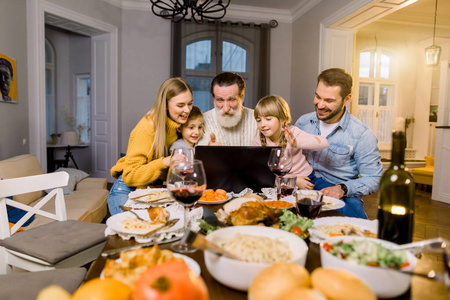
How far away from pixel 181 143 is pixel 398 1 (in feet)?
11.7

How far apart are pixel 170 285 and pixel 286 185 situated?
0.95 meters

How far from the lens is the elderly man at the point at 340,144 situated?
6.52ft

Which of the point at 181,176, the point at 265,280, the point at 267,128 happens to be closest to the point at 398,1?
the point at 267,128

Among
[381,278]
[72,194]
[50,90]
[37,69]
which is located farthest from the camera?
[50,90]

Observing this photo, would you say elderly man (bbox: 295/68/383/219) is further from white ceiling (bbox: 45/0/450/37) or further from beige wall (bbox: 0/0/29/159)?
white ceiling (bbox: 45/0/450/37)

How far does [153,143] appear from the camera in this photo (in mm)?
1924

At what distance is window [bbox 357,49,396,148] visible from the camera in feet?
25.0

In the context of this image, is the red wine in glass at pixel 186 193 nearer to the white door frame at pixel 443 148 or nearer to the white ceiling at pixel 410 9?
the white ceiling at pixel 410 9

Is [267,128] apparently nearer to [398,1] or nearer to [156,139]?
[156,139]

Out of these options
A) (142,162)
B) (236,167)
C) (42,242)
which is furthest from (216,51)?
(42,242)

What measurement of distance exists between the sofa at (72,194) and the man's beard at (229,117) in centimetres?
167

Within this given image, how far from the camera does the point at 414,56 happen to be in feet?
25.1

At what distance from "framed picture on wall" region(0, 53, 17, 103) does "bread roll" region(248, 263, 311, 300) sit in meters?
4.26

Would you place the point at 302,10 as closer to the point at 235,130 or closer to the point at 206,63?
the point at 206,63
